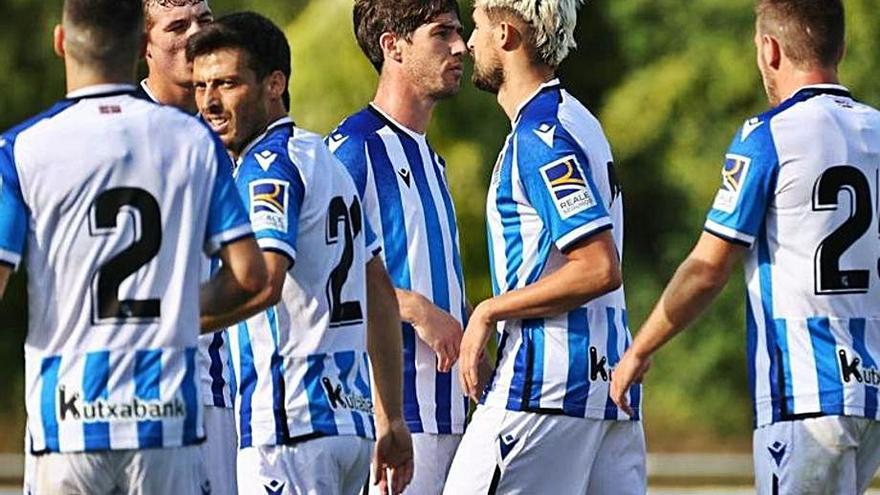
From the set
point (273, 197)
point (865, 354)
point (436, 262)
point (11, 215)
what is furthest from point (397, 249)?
point (11, 215)

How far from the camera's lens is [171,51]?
8430mm

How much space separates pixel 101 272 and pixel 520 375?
6.70 feet

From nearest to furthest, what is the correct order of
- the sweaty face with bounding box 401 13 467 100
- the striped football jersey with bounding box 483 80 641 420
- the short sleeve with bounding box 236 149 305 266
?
the short sleeve with bounding box 236 149 305 266
the striped football jersey with bounding box 483 80 641 420
the sweaty face with bounding box 401 13 467 100

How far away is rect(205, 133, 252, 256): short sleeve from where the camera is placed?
6137 mm

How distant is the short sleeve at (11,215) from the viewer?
19.5 feet

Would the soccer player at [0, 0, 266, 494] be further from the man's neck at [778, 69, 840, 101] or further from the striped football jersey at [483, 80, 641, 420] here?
the man's neck at [778, 69, 840, 101]

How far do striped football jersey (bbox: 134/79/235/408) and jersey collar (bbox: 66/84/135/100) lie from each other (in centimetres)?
182

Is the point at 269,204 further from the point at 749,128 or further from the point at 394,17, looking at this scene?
the point at 394,17

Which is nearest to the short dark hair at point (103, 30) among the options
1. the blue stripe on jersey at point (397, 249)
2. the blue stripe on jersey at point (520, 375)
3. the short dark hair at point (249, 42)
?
the short dark hair at point (249, 42)

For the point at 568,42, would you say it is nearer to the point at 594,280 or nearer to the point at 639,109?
the point at 594,280

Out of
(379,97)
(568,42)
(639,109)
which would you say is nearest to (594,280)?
(568,42)

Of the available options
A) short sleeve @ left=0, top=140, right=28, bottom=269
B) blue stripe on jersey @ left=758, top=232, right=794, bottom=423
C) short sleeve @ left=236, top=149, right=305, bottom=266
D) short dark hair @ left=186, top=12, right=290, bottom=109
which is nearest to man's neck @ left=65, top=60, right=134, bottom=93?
short sleeve @ left=0, top=140, right=28, bottom=269

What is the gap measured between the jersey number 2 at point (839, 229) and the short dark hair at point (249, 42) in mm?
1927

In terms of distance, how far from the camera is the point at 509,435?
750cm
